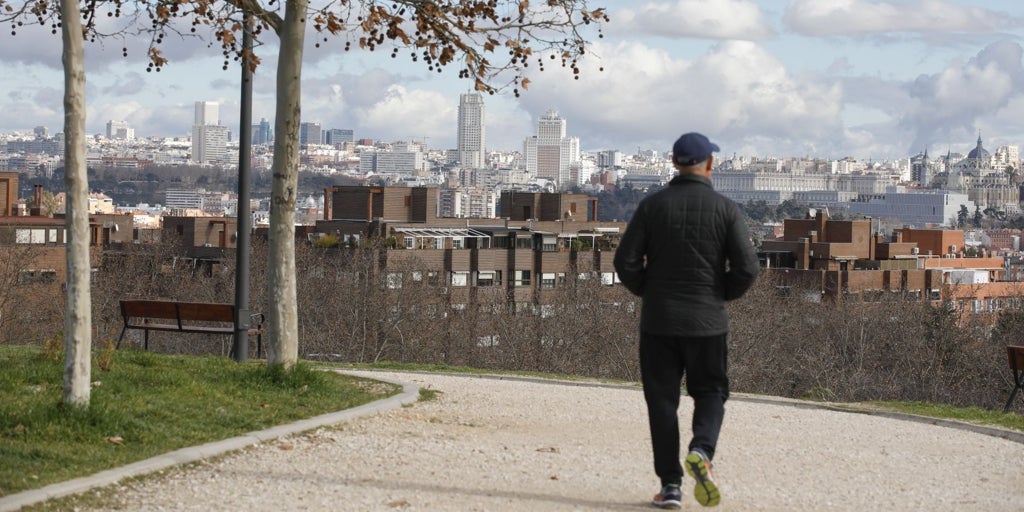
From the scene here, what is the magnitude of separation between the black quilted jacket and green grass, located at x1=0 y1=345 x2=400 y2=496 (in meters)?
3.46

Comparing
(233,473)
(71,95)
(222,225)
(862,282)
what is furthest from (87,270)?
(222,225)

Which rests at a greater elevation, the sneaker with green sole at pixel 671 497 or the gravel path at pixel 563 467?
the sneaker with green sole at pixel 671 497

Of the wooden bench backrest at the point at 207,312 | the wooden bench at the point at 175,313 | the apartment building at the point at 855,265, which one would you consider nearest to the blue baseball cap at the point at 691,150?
the wooden bench backrest at the point at 207,312

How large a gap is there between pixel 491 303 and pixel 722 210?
5678 centimetres

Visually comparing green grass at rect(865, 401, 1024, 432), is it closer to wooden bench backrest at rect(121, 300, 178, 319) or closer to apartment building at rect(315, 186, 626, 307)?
wooden bench backrest at rect(121, 300, 178, 319)

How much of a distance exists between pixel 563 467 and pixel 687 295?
7.08ft

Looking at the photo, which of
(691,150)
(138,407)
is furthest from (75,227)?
(691,150)

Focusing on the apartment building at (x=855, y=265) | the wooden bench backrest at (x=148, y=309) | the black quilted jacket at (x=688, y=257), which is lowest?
the apartment building at (x=855, y=265)

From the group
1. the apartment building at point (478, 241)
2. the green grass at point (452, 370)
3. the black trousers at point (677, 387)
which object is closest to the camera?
the black trousers at point (677, 387)

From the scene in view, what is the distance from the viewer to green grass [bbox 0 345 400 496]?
973cm

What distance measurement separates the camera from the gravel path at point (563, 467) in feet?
30.6

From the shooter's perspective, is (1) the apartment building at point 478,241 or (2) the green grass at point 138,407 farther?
(1) the apartment building at point 478,241

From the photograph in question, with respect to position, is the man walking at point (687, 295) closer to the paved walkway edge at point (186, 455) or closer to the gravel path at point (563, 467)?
the gravel path at point (563, 467)

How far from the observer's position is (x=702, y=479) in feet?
29.1
